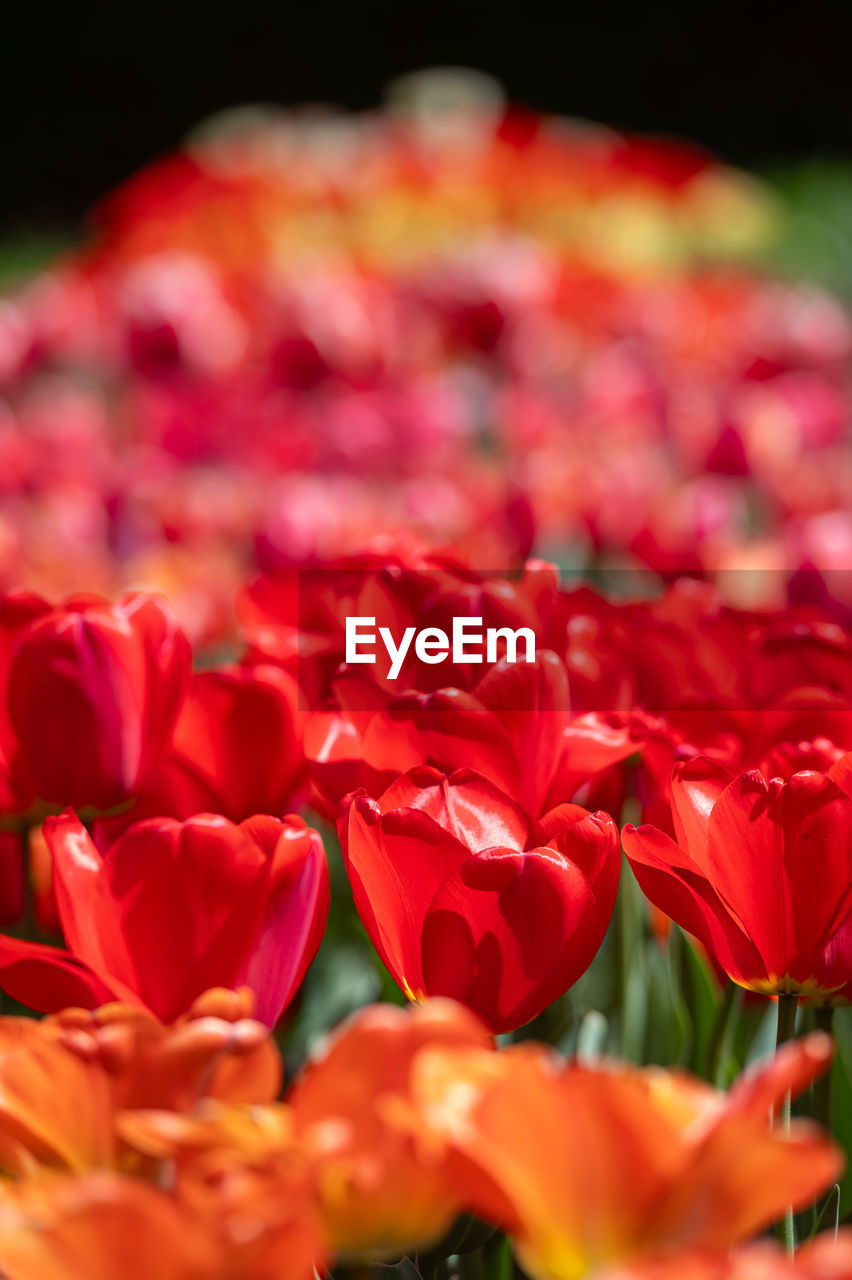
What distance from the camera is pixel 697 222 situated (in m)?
4.79

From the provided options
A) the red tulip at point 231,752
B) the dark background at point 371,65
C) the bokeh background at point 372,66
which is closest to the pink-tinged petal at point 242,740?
the red tulip at point 231,752

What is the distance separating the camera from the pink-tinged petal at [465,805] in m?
0.42

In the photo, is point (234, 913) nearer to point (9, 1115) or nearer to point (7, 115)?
point (9, 1115)

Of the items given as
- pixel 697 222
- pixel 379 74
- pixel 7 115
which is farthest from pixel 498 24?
pixel 697 222

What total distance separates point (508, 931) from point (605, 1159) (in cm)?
13

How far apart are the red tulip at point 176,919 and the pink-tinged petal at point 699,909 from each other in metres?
0.09

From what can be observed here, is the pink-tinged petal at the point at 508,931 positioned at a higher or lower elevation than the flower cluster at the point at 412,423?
lower

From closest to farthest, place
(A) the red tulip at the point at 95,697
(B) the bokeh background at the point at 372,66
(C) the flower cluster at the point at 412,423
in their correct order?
(A) the red tulip at the point at 95,697, (C) the flower cluster at the point at 412,423, (B) the bokeh background at the point at 372,66

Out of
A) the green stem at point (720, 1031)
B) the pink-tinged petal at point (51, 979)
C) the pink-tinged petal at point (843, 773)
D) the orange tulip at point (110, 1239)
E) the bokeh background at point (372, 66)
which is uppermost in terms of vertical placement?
the bokeh background at point (372, 66)

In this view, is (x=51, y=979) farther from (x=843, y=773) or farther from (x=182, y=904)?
(x=843, y=773)

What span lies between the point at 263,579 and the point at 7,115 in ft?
35.0

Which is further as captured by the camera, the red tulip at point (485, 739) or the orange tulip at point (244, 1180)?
the red tulip at point (485, 739)

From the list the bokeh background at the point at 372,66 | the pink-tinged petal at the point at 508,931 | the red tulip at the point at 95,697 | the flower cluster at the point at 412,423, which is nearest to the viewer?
the pink-tinged petal at the point at 508,931

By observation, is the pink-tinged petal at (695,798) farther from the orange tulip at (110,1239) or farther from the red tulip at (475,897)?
the orange tulip at (110,1239)
